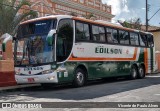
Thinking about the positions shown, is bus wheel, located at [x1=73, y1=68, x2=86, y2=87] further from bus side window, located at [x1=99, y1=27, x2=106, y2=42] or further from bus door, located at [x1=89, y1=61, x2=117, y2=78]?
bus side window, located at [x1=99, y1=27, x2=106, y2=42]

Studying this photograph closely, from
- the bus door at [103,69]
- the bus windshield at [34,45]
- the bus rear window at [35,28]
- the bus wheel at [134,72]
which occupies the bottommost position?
the bus wheel at [134,72]

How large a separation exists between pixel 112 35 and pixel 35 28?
5.64 m

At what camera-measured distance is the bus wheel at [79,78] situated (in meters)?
16.1

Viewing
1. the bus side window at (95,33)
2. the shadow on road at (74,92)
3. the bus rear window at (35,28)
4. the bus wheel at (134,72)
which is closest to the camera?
the shadow on road at (74,92)

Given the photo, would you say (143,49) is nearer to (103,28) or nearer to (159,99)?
(103,28)

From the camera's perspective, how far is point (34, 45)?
49.7 feet

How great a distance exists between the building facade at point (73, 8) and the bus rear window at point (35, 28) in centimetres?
1676

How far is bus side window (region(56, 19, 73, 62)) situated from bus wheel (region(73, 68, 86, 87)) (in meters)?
1.32

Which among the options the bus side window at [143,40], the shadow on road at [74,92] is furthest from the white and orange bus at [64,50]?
the bus side window at [143,40]

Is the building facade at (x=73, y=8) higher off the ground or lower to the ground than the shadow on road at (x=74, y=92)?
higher

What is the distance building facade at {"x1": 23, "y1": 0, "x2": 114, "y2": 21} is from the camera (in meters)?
34.5

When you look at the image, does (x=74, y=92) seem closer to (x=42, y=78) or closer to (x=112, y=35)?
(x=42, y=78)

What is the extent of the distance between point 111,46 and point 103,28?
1248 millimetres

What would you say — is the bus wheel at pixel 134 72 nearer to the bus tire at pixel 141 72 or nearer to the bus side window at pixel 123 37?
the bus tire at pixel 141 72
